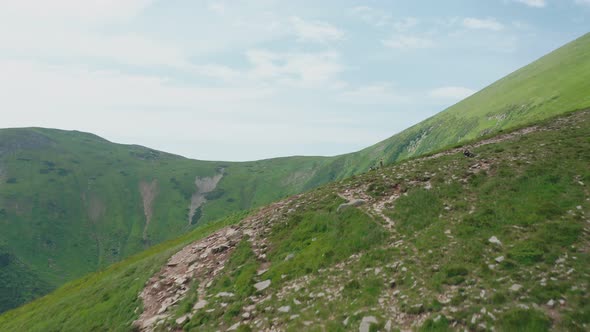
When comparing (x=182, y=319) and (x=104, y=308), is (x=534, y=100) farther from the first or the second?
(x=104, y=308)

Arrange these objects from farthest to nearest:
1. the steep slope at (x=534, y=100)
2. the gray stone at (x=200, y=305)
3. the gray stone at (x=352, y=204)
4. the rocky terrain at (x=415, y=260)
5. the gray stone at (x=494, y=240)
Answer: the steep slope at (x=534, y=100) < the gray stone at (x=352, y=204) < the gray stone at (x=200, y=305) < the gray stone at (x=494, y=240) < the rocky terrain at (x=415, y=260)

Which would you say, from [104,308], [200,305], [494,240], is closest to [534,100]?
[494,240]

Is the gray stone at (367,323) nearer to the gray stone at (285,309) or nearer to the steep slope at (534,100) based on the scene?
the gray stone at (285,309)

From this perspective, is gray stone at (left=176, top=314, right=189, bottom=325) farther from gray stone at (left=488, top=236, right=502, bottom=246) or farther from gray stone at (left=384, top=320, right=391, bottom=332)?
gray stone at (left=488, top=236, right=502, bottom=246)

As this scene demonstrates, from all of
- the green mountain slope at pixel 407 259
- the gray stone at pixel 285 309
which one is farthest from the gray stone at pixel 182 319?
the gray stone at pixel 285 309

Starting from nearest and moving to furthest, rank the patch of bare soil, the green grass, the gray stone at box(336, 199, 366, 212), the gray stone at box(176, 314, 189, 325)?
1. the gray stone at box(176, 314, 189, 325)
2. the patch of bare soil
3. the green grass
4. the gray stone at box(336, 199, 366, 212)

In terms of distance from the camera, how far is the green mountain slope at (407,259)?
14.7m

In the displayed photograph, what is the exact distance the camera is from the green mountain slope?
14.7 m

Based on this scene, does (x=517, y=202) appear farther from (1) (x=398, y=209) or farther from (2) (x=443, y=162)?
(2) (x=443, y=162)

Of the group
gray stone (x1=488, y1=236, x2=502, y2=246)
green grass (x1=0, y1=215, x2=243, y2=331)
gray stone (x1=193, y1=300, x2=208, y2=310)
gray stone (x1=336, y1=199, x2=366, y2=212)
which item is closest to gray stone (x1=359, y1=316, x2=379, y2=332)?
gray stone (x1=488, y1=236, x2=502, y2=246)

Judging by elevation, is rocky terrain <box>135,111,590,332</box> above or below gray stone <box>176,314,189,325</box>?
above

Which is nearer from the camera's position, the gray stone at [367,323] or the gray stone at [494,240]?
the gray stone at [367,323]

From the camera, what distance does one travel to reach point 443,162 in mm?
34875

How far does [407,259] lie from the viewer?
19562mm
